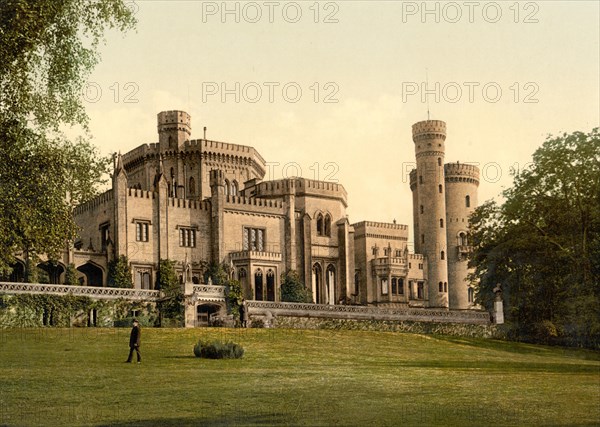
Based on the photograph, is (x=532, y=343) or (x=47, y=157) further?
(x=532, y=343)

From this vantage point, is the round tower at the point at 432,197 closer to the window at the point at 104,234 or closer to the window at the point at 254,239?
the window at the point at 254,239

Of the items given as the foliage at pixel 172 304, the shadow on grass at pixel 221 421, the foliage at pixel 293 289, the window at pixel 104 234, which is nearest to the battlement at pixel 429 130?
the foliage at pixel 293 289

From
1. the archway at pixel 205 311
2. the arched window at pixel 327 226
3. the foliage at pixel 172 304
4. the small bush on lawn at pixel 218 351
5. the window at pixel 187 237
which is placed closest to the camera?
the small bush on lawn at pixel 218 351

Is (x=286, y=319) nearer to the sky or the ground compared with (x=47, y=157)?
nearer to the ground

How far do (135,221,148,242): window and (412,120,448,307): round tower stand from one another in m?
31.0

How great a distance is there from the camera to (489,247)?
167 ft

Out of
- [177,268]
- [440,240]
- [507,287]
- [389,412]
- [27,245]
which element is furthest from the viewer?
[440,240]

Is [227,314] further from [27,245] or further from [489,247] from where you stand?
[27,245]

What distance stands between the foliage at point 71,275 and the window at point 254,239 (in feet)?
42.8

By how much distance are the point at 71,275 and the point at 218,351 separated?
2630 cm

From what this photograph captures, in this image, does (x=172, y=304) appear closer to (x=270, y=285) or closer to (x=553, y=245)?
(x=270, y=285)

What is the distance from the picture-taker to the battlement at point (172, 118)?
6962 cm

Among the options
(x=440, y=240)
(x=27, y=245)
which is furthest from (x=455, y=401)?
(x=440, y=240)

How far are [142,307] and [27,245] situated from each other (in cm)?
2245
